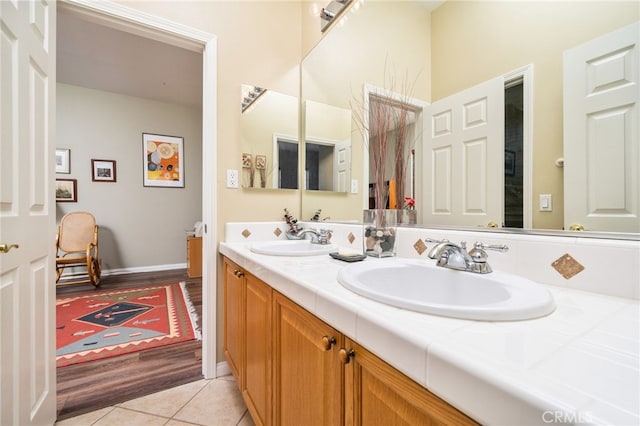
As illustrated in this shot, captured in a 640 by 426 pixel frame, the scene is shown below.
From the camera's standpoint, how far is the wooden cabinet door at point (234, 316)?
1.32m

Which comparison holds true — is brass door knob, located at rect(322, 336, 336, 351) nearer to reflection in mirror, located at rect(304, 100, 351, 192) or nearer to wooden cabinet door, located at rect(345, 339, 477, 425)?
wooden cabinet door, located at rect(345, 339, 477, 425)

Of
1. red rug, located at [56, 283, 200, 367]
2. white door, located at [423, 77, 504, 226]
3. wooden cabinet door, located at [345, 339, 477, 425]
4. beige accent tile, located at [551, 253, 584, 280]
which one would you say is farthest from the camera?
red rug, located at [56, 283, 200, 367]

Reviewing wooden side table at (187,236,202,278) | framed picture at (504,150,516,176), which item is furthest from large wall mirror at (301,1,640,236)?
wooden side table at (187,236,202,278)

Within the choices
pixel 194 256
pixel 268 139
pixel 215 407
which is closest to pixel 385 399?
pixel 215 407

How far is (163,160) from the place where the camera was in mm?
4359

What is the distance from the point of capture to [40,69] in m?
1.18

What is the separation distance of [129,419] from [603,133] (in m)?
2.11

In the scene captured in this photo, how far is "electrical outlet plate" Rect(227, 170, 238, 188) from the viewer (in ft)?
5.67

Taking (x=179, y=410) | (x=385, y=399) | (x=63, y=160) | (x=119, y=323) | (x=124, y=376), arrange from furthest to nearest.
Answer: (x=63, y=160)
(x=119, y=323)
(x=124, y=376)
(x=179, y=410)
(x=385, y=399)

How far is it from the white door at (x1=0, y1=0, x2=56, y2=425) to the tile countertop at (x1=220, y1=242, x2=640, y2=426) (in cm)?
115

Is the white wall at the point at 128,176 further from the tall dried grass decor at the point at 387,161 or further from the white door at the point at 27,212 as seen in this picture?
the tall dried grass decor at the point at 387,161

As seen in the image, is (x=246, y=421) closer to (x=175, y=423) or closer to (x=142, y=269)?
(x=175, y=423)

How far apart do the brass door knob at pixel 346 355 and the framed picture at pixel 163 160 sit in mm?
4580

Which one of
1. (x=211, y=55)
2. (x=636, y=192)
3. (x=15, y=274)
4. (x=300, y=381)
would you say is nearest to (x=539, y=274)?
(x=636, y=192)
